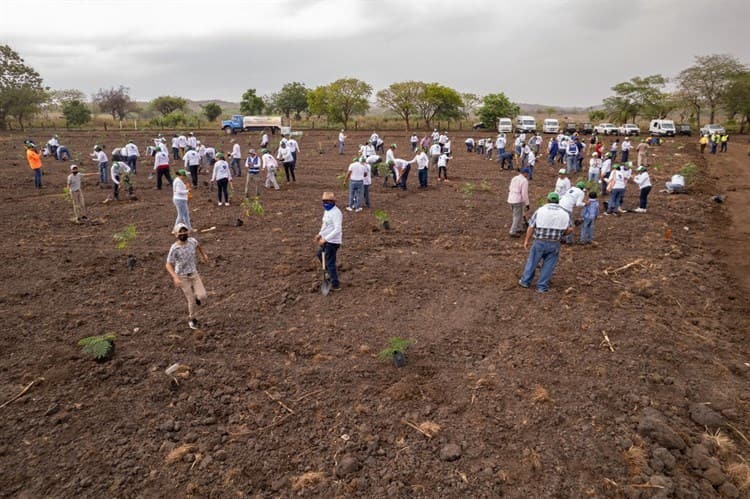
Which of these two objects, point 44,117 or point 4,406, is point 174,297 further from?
Result: point 44,117

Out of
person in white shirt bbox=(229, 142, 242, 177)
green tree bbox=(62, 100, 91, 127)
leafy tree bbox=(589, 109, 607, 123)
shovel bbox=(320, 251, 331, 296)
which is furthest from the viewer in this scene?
leafy tree bbox=(589, 109, 607, 123)

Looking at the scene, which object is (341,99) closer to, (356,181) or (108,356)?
(356,181)

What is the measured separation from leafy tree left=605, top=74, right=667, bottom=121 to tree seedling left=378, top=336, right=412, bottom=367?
6046 cm

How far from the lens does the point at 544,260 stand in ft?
24.0

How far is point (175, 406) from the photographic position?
4.69 metres

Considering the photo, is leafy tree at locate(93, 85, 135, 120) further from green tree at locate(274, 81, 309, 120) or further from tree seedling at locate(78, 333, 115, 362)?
tree seedling at locate(78, 333, 115, 362)

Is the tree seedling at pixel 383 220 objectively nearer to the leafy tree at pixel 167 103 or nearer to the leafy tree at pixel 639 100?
the leafy tree at pixel 639 100

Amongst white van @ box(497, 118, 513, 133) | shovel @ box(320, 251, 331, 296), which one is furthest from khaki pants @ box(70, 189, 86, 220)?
white van @ box(497, 118, 513, 133)

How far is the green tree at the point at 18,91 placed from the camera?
44688 millimetres

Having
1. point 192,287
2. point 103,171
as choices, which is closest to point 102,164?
point 103,171

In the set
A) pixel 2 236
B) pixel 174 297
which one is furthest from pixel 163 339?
pixel 2 236

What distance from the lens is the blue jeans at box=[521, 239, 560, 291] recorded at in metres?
7.04

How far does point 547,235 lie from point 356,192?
21.2 feet

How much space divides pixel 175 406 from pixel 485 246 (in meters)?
7.05
